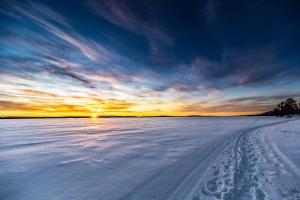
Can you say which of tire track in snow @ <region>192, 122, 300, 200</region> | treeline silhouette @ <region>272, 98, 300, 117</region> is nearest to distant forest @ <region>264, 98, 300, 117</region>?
treeline silhouette @ <region>272, 98, 300, 117</region>

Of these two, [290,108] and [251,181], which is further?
[290,108]

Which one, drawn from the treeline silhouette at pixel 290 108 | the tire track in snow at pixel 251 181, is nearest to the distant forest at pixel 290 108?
the treeline silhouette at pixel 290 108

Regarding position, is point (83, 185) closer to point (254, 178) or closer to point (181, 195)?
point (181, 195)

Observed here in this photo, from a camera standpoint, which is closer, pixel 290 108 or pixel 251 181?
pixel 251 181

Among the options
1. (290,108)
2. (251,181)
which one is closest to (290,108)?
(290,108)

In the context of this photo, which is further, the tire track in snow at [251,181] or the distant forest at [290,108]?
the distant forest at [290,108]

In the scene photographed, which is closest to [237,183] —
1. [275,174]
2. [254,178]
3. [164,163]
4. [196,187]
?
[254,178]

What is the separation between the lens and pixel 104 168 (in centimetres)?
742

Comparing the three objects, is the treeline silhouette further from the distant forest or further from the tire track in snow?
the tire track in snow

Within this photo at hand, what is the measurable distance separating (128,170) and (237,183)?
13.7 ft

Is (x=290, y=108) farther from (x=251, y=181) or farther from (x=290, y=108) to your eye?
(x=251, y=181)

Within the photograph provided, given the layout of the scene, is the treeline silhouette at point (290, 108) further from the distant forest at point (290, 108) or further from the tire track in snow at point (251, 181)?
the tire track in snow at point (251, 181)

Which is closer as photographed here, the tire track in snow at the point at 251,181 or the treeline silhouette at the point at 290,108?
the tire track in snow at the point at 251,181

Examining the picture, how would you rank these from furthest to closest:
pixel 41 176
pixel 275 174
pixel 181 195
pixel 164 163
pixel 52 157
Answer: pixel 52 157, pixel 164 163, pixel 41 176, pixel 275 174, pixel 181 195
